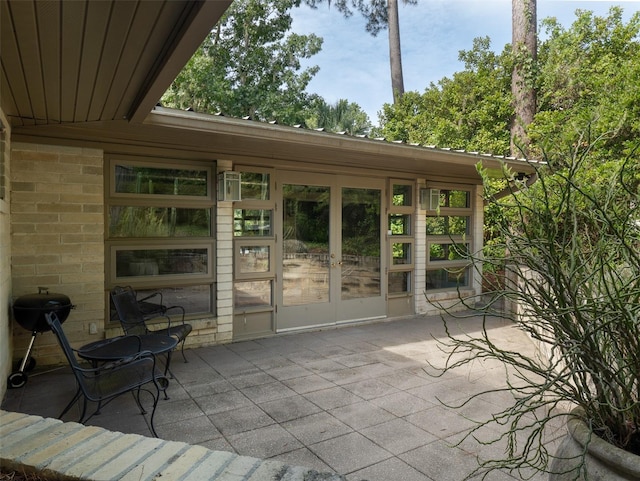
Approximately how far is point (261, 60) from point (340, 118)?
5763 millimetres

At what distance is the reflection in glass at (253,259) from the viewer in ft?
17.3

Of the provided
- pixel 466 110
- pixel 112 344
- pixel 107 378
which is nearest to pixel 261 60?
pixel 466 110

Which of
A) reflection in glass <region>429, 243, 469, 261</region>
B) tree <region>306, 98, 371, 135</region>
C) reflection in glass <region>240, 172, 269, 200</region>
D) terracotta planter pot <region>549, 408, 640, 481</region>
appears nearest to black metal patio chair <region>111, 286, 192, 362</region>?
reflection in glass <region>240, 172, 269, 200</region>

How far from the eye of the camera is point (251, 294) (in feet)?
17.6

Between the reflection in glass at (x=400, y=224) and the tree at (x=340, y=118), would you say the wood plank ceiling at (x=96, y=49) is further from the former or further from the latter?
the tree at (x=340, y=118)

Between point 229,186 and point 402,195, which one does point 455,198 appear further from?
point 229,186

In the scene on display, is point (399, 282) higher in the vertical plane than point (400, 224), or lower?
lower

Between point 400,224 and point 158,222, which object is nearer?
point 158,222

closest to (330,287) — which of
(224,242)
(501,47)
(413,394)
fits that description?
(224,242)

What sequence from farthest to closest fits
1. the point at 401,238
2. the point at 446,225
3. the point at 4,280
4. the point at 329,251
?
the point at 446,225 → the point at 401,238 → the point at 329,251 → the point at 4,280

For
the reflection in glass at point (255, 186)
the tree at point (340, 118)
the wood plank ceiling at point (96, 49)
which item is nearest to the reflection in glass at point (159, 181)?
the reflection in glass at point (255, 186)

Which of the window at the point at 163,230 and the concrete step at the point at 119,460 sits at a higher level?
the window at the point at 163,230

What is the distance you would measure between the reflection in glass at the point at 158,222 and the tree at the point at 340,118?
11763mm

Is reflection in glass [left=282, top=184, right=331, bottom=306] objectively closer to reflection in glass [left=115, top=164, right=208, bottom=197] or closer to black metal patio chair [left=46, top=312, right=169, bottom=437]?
reflection in glass [left=115, top=164, right=208, bottom=197]
